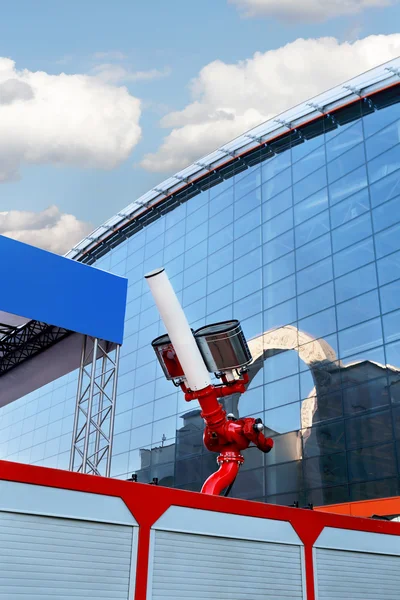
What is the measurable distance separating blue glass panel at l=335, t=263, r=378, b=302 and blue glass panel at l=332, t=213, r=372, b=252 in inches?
57.1

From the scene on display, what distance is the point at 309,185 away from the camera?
2991 cm

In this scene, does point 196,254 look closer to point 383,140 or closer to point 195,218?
point 195,218

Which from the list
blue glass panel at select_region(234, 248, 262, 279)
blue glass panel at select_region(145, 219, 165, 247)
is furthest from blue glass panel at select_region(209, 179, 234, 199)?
blue glass panel at select_region(234, 248, 262, 279)

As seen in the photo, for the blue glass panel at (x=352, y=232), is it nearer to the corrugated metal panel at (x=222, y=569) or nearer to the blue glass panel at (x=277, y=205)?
the blue glass panel at (x=277, y=205)

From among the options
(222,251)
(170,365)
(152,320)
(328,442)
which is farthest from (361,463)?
(152,320)

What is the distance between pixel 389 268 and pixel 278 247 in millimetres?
6992

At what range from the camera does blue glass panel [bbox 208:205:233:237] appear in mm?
34750

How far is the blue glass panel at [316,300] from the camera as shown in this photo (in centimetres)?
2664

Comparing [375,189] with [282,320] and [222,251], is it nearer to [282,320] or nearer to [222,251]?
[282,320]

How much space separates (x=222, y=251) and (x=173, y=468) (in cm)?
1164

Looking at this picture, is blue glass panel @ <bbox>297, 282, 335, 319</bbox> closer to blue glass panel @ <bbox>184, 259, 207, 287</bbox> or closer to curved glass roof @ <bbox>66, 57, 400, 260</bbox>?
blue glass panel @ <bbox>184, 259, 207, 287</bbox>

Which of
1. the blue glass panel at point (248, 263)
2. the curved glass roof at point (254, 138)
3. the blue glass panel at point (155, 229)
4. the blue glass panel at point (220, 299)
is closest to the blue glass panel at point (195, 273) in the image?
the blue glass panel at point (220, 299)

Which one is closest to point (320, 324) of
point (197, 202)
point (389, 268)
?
point (389, 268)

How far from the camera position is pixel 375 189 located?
26.4 metres
